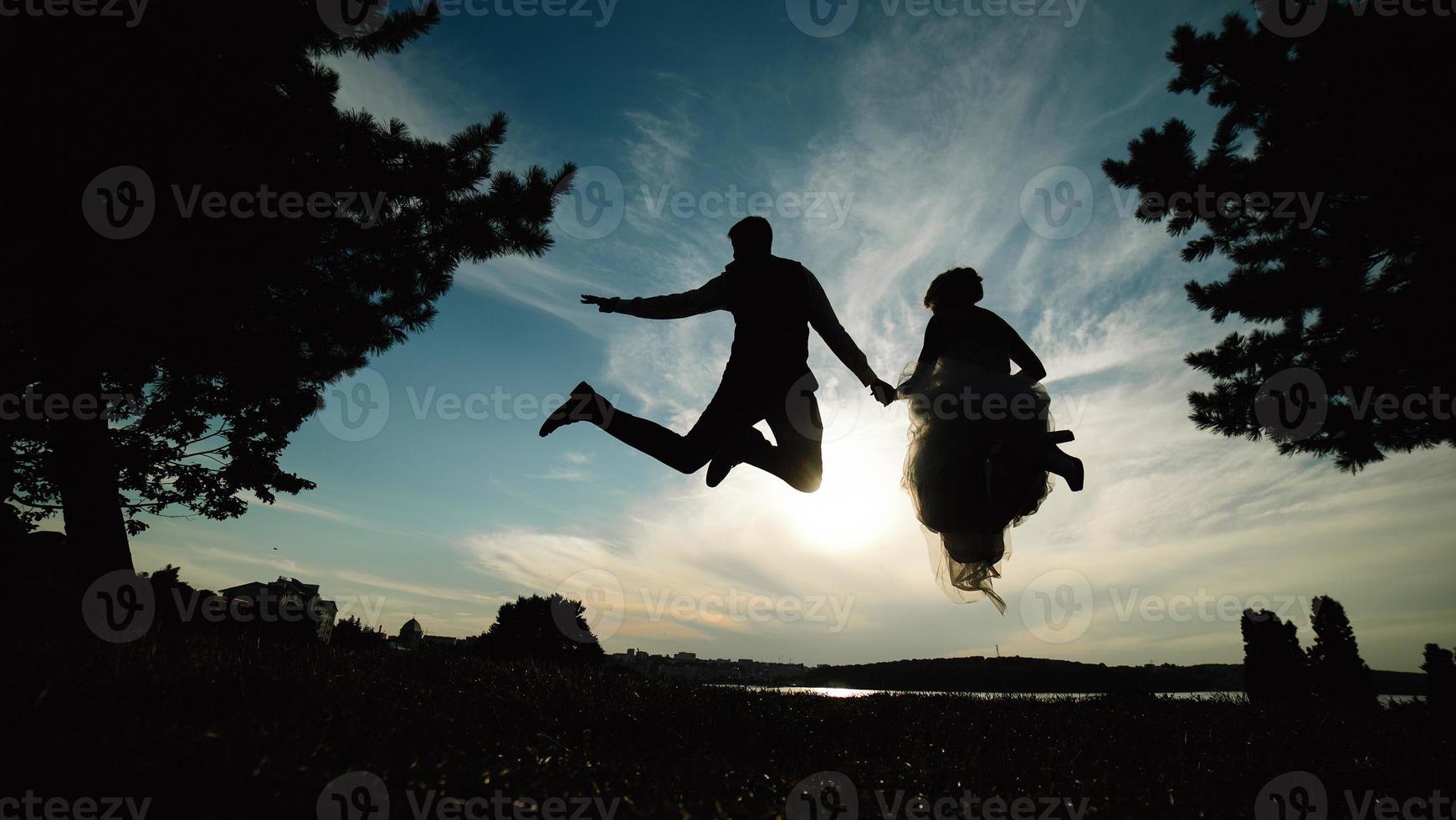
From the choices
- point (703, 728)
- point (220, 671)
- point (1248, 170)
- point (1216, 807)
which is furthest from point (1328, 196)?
point (220, 671)

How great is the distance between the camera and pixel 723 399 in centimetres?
459

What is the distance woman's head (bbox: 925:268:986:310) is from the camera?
4.93 m

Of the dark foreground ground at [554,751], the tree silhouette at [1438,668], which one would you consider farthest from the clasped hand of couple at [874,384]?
the tree silhouette at [1438,668]

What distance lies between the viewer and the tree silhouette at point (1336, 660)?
1351 inches

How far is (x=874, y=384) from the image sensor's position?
489cm

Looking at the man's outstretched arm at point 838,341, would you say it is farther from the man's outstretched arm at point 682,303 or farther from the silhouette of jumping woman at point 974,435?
the man's outstretched arm at point 682,303

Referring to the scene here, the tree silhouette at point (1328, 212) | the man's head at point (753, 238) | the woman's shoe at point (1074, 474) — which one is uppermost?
the tree silhouette at point (1328, 212)

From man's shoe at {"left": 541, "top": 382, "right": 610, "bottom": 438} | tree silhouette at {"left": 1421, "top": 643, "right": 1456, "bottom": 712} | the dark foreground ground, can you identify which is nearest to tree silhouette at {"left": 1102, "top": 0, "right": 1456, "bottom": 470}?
A: the dark foreground ground

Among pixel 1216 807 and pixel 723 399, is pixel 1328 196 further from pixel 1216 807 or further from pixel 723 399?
pixel 723 399

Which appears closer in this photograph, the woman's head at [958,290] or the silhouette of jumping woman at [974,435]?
the silhouette of jumping woman at [974,435]

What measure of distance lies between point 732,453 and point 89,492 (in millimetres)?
7061

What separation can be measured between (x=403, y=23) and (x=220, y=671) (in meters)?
6.76

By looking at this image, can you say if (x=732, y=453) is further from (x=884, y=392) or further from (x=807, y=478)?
(x=884, y=392)

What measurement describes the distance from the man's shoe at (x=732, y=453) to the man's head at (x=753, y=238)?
4.43ft
